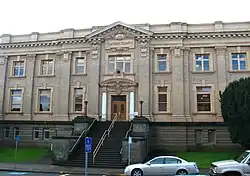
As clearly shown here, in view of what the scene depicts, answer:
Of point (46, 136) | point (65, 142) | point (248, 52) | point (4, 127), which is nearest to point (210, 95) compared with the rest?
point (248, 52)

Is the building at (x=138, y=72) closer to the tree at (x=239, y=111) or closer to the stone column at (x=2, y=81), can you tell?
the stone column at (x=2, y=81)

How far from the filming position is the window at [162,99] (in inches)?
1271

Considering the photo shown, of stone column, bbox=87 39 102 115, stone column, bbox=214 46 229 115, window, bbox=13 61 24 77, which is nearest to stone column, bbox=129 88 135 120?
stone column, bbox=87 39 102 115

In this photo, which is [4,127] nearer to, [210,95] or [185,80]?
[185,80]

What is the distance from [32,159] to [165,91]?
15.5m

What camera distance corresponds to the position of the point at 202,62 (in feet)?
107

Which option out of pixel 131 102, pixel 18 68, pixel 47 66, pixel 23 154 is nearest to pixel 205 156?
pixel 131 102

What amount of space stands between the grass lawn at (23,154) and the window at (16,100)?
564cm

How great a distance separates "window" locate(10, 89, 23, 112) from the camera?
35.9 metres

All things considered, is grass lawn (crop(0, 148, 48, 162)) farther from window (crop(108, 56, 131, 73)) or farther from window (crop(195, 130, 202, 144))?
window (crop(195, 130, 202, 144))

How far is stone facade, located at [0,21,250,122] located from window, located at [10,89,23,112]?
24 centimetres

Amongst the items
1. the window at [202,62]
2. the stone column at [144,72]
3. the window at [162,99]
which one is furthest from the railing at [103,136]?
the window at [202,62]

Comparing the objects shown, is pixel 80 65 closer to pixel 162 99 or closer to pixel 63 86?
pixel 63 86

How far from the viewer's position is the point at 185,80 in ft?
106
